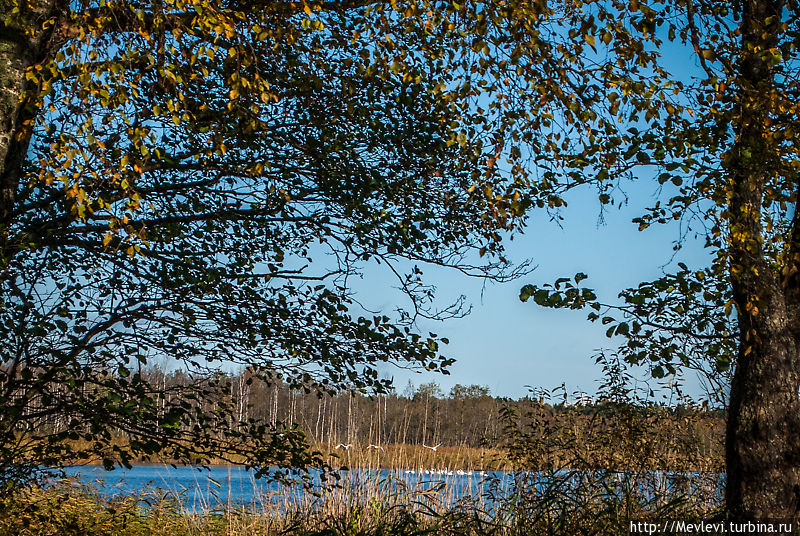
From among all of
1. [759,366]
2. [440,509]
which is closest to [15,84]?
[440,509]

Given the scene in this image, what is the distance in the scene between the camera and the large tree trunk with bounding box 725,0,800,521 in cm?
483

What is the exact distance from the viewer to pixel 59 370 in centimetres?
437

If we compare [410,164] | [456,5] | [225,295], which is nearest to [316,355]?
[225,295]

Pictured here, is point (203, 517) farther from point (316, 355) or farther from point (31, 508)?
point (316, 355)

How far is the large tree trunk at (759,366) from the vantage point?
15.8ft

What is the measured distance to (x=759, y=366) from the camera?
5.14 meters

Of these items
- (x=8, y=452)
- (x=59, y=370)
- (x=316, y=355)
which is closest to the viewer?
(x=59, y=370)

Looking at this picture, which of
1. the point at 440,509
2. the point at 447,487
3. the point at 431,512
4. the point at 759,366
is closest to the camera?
the point at 431,512

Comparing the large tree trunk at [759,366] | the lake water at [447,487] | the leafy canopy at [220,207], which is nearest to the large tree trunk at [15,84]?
the leafy canopy at [220,207]

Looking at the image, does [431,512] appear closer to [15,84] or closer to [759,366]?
[759,366]

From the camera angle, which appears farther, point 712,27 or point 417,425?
point 417,425

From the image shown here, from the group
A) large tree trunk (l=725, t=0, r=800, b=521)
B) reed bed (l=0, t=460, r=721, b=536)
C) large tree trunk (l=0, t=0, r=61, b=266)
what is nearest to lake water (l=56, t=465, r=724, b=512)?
reed bed (l=0, t=460, r=721, b=536)

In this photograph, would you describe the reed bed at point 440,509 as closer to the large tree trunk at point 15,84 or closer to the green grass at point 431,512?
the green grass at point 431,512

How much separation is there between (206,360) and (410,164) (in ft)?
7.89
